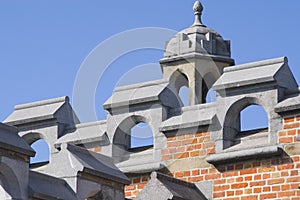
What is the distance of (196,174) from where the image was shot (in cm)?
2130

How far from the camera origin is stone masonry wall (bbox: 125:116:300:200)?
794 inches

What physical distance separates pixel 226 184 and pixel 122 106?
8.70 ft

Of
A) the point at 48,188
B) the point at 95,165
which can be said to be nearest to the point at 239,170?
the point at 95,165

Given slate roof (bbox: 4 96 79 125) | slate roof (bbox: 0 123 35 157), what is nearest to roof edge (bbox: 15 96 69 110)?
slate roof (bbox: 4 96 79 125)

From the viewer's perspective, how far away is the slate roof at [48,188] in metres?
16.2

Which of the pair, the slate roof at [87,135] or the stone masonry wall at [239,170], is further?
the slate roof at [87,135]

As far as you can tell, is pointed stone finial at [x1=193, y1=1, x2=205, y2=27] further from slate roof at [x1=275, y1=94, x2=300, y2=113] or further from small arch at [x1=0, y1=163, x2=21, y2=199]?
small arch at [x1=0, y1=163, x2=21, y2=199]

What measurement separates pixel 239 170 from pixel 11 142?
5885 mm

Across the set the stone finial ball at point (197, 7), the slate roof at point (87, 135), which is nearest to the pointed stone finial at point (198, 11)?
the stone finial ball at point (197, 7)

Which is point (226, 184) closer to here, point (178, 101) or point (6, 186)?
point (178, 101)

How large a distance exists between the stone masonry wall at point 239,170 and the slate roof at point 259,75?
2.49 feet

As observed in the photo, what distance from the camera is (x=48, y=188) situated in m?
16.6

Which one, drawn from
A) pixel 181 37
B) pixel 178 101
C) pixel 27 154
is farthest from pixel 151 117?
pixel 27 154

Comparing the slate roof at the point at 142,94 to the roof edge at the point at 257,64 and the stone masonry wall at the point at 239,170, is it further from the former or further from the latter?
the roof edge at the point at 257,64
